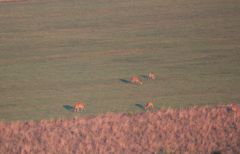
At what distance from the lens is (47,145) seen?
12.6 meters

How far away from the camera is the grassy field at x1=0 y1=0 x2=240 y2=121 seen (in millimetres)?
16078

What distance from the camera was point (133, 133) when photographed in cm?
1325

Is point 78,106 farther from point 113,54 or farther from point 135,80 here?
point 113,54

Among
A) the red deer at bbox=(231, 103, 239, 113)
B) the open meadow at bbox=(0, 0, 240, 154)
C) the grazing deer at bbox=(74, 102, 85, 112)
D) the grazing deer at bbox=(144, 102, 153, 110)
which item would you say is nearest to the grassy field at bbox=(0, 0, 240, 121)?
the open meadow at bbox=(0, 0, 240, 154)

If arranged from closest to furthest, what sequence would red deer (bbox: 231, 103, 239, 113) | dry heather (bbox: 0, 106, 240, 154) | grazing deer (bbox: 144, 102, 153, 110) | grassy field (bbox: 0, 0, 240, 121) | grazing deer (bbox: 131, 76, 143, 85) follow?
dry heather (bbox: 0, 106, 240, 154), red deer (bbox: 231, 103, 239, 113), grazing deer (bbox: 144, 102, 153, 110), grassy field (bbox: 0, 0, 240, 121), grazing deer (bbox: 131, 76, 143, 85)

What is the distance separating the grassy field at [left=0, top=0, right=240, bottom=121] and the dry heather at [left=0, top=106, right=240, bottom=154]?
819mm

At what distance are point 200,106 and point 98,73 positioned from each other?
5.26 metres

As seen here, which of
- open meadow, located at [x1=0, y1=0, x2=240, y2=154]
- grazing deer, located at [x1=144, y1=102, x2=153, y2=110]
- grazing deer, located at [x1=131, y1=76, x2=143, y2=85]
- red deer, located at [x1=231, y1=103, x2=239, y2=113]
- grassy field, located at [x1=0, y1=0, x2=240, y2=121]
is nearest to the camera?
open meadow, located at [x1=0, y1=0, x2=240, y2=154]

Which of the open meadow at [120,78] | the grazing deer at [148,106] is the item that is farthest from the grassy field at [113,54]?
the grazing deer at [148,106]

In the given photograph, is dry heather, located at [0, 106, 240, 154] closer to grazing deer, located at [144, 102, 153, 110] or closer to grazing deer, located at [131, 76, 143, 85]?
grazing deer, located at [144, 102, 153, 110]

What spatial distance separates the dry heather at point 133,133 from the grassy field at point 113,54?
2.69ft

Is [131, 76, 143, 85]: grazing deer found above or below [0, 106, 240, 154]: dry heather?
above

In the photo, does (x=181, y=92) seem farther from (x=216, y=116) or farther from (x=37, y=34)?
(x=37, y=34)

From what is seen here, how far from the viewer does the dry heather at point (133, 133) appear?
12.4m
